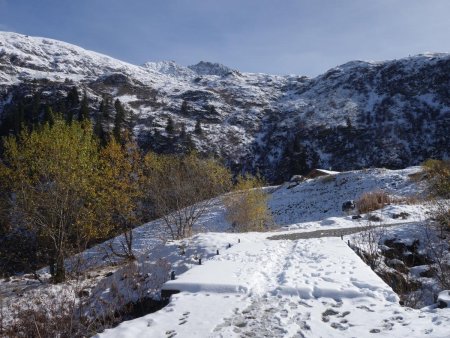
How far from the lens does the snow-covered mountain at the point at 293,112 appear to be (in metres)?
70.7

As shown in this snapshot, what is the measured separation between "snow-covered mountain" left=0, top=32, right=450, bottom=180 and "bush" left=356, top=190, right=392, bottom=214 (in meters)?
42.5

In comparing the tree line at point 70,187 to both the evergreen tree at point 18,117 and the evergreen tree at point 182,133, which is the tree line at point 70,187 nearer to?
the evergreen tree at point 18,117

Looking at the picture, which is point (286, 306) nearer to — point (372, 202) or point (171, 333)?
point (171, 333)

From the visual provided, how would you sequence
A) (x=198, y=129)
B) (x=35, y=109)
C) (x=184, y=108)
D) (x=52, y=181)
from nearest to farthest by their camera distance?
1. (x=52, y=181)
2. (x=35, y=109)
3. (x=198, y=129)
4. (x=184, y=108)

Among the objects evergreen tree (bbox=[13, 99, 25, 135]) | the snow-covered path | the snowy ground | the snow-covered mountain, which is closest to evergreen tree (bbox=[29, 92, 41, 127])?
the snow-covered mountain

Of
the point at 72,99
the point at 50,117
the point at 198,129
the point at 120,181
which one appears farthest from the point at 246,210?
the point at 72,99

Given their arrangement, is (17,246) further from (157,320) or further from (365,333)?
(365,333)

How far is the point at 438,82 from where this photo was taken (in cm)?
8181

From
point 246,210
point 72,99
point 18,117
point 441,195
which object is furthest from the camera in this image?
point 72,99

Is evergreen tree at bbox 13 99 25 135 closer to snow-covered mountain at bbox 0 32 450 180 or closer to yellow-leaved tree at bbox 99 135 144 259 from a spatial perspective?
snow-covered mountain at bbox 0 32 450 180

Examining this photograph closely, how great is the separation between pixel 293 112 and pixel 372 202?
225 feet

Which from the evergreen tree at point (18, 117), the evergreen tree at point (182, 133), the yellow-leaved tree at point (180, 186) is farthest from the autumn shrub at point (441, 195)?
the evergreen tree at point (18, 117)

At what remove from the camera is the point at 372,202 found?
2538 centimetres

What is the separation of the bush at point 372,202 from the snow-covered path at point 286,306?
595 inches
